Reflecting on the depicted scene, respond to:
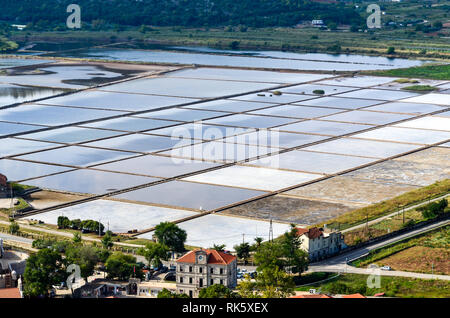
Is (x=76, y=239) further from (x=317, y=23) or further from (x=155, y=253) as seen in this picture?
(x=317, y=23)

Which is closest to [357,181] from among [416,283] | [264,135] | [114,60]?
[264,135]

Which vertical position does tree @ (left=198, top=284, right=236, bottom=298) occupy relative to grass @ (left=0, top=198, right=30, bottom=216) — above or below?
above

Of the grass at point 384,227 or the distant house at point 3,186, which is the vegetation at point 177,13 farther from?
the grass at point 384,227

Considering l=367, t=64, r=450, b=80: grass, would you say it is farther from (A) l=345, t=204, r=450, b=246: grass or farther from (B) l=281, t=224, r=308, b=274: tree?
(B) l=281, t=224, r=308, b=274: tree

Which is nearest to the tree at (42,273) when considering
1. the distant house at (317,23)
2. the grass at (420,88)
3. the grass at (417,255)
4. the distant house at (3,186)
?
the grass at (417,255)

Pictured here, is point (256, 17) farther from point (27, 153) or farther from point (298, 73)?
point (27, 153)

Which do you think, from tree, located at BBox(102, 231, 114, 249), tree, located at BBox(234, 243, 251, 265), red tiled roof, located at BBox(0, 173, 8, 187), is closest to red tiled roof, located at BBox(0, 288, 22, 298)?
tree, located at BBox(102, 231, 114, 249)
